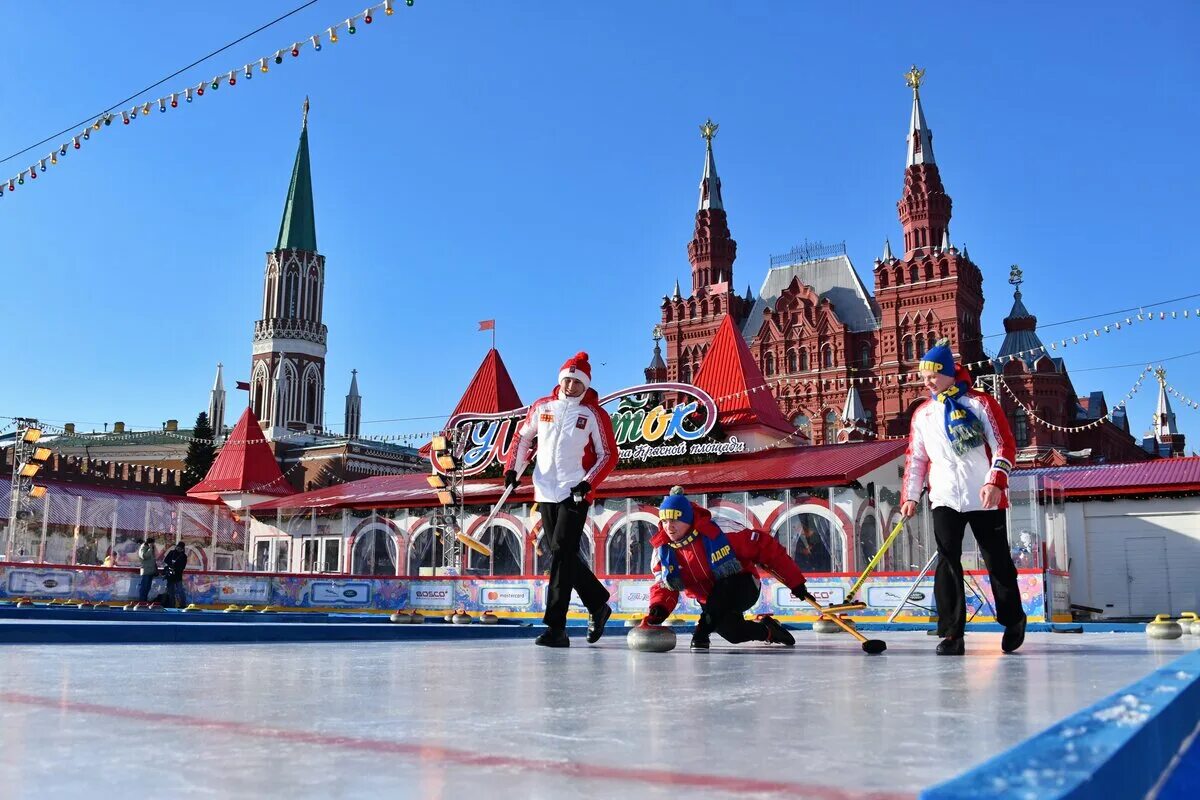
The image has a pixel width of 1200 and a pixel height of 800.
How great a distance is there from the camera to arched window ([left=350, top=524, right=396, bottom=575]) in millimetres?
25859

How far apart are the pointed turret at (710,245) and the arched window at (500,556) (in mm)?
41194

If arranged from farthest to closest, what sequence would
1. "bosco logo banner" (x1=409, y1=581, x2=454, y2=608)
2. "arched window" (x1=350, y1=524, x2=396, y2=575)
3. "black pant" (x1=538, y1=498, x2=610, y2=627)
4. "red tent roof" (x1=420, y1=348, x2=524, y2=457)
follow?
1. "red tent roof" (x1=420, y1=348, x2=524, y2=457)
2. "arched window" (x1=350, y1=524, x2=396, y2=575)
3. "bosco logo banner" (x1=409, y1=581, x2=454, y2=608)
4. "black pant" (x1=538, y1=498, x2=610, y2=627)

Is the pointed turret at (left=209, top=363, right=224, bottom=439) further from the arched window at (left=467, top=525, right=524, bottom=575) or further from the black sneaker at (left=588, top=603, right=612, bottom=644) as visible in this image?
the black sneaker at (left=588, top=603, right=612, bottom=644)

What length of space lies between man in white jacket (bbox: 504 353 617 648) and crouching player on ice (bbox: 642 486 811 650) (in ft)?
1.99

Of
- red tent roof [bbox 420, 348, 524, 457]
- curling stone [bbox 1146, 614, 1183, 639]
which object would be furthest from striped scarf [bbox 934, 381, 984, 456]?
red tent roof [bbox 420, 348, 524, 457]

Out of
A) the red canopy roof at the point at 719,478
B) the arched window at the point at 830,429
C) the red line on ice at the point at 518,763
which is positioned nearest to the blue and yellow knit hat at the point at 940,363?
the red line on ice at the point at 518,763

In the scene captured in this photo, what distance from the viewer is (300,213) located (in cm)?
7481

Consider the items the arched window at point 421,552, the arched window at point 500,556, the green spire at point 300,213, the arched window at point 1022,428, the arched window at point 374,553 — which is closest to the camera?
the arched window at point 500,556

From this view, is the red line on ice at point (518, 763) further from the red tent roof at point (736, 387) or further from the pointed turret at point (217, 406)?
the pointed turret at point (217, 406)

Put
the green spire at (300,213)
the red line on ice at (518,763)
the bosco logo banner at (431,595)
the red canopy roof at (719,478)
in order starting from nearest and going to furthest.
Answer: the red line on ice at (518,763) < the red canopy roof at (719,478) < the bosco logo banner at (431,595) < the green spire at (300,213)

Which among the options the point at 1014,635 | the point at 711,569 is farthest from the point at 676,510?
the point at 1014,635

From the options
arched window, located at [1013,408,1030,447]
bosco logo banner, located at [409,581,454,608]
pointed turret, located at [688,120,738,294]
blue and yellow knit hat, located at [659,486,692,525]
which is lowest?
bosco logo banner, located at [409,581,454,608]

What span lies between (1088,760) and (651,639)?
4.49 metres

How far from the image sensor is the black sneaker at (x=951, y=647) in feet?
16.9
